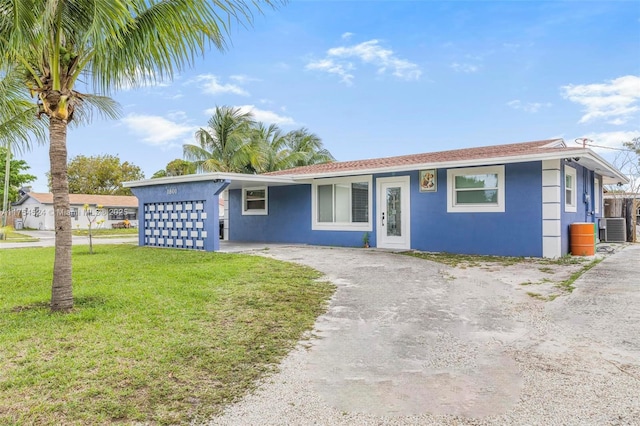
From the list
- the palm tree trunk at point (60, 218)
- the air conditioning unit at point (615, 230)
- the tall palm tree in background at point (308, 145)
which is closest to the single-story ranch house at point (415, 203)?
the air conditioning unit at point (615, 230)

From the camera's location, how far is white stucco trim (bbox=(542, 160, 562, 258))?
941 cm

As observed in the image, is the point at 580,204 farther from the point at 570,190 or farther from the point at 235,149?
the point at 235,149

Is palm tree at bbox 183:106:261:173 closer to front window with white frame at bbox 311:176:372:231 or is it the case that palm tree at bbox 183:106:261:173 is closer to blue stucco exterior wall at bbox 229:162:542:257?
blue stucco exterior wall at bbox 229:162:542:257

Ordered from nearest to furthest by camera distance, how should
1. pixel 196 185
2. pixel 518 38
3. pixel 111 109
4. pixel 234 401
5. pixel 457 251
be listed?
pixel 234 401 < pixel 111 109 < pixel 457 251 < pixel 196 185 < pixel 518 38

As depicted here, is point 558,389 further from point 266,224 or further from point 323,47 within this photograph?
point 323,47

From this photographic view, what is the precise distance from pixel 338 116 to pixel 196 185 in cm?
1186

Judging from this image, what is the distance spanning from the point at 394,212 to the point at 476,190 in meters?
2.42

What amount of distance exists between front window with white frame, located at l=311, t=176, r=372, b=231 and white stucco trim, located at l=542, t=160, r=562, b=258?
15.3 ft

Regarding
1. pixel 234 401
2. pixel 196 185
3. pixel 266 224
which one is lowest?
pixel 234 401

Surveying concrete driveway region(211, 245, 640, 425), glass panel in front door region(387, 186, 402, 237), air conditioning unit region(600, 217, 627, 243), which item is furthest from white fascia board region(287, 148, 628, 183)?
concrete driveway region(211, 245, 640, 425)

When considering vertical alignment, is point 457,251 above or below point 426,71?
below

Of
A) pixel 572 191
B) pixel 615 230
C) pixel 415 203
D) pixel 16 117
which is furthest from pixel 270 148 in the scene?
pixel 16 117

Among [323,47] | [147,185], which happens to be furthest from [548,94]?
[147,185]

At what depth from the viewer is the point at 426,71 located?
55.9 feet
